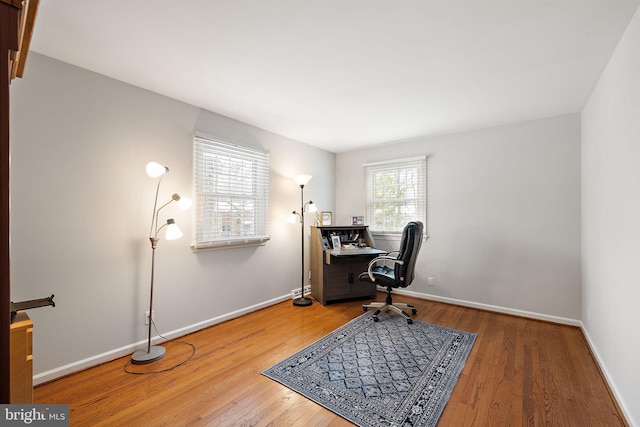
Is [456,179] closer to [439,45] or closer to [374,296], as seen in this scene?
[374,296]

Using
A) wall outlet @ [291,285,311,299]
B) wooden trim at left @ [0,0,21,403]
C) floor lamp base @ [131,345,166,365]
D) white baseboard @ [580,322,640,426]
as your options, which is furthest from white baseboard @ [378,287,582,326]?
wooden trim at left @ [0,0,21,403]

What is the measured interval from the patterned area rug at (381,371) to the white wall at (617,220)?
975mm

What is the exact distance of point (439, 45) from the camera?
6.26ft

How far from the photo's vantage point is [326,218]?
187 inches

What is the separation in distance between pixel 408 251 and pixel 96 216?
9.76 ft

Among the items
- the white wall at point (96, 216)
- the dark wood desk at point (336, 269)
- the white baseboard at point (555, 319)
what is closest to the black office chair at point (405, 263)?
the dark wood desk at point (336, 269)

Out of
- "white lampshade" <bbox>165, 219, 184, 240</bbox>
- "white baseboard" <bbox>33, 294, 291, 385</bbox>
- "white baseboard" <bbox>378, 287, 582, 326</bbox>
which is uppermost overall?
"white lampshade" <bbox>165, 219, 184, 240</bbox>

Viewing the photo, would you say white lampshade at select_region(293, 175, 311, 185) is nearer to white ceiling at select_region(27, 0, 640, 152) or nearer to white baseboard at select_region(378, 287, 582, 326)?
white ceiling at select_region(27, 0, 640, 152)

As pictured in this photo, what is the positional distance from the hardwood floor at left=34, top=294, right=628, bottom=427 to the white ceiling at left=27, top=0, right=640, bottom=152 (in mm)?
2415

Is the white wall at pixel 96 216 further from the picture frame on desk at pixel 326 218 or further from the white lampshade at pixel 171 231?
the picture frame on desk at pixel 326 218

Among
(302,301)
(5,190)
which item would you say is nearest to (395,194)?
(302,301)

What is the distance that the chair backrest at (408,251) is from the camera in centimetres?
307

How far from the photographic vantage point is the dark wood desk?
151 inches

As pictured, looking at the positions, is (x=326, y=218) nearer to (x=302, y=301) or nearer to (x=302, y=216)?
(x=302, y=216)
